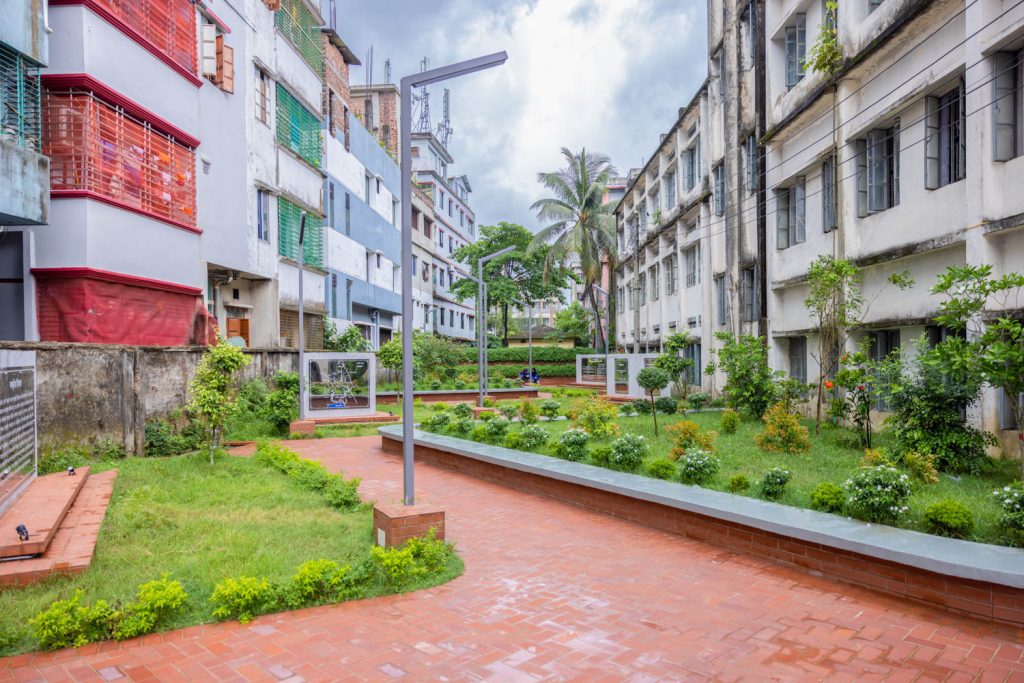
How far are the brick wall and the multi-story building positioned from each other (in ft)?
28.7

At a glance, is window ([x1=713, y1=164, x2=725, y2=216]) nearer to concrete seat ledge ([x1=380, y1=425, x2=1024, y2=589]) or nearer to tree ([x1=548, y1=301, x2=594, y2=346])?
concrete seat ledge ([x1=380, y1=425, x2=1024, y2=589])

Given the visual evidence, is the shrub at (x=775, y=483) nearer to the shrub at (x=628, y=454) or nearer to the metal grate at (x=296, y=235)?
the shrub at (x=628, y=454)

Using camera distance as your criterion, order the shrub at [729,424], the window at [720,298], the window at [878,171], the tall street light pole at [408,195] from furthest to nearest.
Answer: the window at [720,298] → the shrub at [729,424] → the window at [878,171] → the tall street light pole at [408,195]

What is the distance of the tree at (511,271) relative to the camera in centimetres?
4328

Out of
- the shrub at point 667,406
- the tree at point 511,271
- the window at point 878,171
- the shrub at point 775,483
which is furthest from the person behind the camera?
the tree at point 511,271

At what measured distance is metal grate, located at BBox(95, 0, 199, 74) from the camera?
12.9 metres

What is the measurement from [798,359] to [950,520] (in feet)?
35.2

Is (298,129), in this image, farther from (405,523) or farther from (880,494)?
(880,494)

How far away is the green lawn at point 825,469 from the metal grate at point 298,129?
45.7ft

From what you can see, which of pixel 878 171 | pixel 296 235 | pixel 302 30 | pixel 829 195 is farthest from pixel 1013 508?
pixel 302 30

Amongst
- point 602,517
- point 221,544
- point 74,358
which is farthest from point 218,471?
point 602,517

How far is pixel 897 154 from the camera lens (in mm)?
11234

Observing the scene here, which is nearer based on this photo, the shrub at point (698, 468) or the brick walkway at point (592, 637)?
the brick walkway at point (592, 637)

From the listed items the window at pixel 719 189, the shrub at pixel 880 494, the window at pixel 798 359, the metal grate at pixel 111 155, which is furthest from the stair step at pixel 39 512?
the window at pixel 719 189
